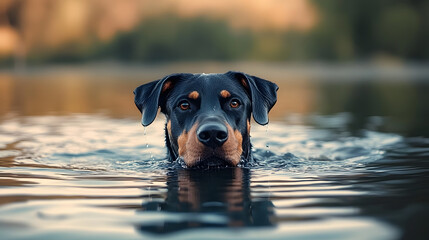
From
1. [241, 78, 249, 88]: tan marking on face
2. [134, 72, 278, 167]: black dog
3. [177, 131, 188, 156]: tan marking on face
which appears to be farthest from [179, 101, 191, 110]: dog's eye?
[241, 78, 249, 88]: tan marking on face

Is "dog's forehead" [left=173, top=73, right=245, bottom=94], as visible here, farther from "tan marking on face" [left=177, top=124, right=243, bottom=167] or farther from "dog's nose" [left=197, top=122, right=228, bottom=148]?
"dog's nose" [left=197, top=122, right=228, bottom=148]

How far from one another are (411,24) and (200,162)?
43.5 meters

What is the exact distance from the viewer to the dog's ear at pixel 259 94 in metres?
6.51

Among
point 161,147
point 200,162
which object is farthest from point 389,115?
point 200,162

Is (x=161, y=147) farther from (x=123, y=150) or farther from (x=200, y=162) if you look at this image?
(x=200, y=162)

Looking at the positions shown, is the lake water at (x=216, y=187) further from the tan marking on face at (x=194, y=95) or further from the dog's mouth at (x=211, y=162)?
the tan marking on face at (x=194, y=95)

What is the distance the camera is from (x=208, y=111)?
6035mm

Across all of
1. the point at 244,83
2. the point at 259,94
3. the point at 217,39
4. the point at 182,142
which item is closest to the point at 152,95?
the point at 182,142

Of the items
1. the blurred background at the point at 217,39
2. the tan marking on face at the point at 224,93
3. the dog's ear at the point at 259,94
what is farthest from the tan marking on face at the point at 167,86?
the blurred background at the point at 217,39

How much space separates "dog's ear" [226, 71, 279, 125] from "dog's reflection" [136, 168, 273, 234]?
28.2 inches

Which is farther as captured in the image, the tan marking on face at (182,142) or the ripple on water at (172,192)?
the tan marking on face at (182,142)

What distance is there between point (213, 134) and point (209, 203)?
3.93ft

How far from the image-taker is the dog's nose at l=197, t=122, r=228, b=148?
5.52 m

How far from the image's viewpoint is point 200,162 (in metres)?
5.82
